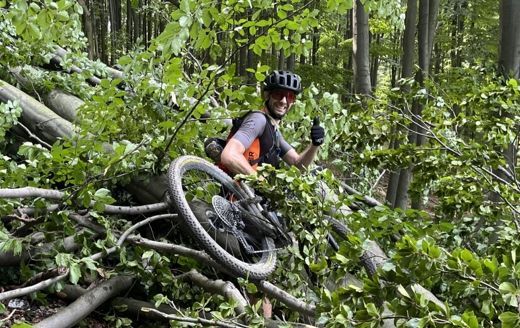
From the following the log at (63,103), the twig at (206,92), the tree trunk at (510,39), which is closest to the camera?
the twig at (206,92)

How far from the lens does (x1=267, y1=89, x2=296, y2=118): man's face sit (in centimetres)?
432

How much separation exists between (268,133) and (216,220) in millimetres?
880

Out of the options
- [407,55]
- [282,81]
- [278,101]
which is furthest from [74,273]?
[407,55]

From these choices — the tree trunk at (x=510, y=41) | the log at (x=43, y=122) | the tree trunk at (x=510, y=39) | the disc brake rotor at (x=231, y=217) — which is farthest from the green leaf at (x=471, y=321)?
the log at (x=43, y=122)

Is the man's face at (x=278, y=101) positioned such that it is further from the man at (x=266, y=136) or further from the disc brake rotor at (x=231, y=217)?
the disc brake rotor at (x=231, y=217)

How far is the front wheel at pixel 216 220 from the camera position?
11.1ft

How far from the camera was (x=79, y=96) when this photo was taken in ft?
21.2

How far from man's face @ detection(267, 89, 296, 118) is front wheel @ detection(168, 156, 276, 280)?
734 millimetres

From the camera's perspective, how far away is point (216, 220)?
389 cm

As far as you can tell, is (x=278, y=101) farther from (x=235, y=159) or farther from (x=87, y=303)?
(x=87, y=303)

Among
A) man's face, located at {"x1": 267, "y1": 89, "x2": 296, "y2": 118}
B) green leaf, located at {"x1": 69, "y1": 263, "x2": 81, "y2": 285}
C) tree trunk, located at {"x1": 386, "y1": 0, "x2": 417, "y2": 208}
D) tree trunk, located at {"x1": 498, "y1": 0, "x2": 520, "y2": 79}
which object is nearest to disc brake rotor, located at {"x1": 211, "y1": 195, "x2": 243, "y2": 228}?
man's face, located at {"x1": 267, "y1": 89, "x2": 296, "y2": 118}

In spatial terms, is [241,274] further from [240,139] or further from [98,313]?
[98,313]

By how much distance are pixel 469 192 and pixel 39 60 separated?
566 cm

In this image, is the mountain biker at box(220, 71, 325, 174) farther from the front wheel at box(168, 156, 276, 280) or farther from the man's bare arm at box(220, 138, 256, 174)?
the front wheel at box(168, 156, 276, 280)
